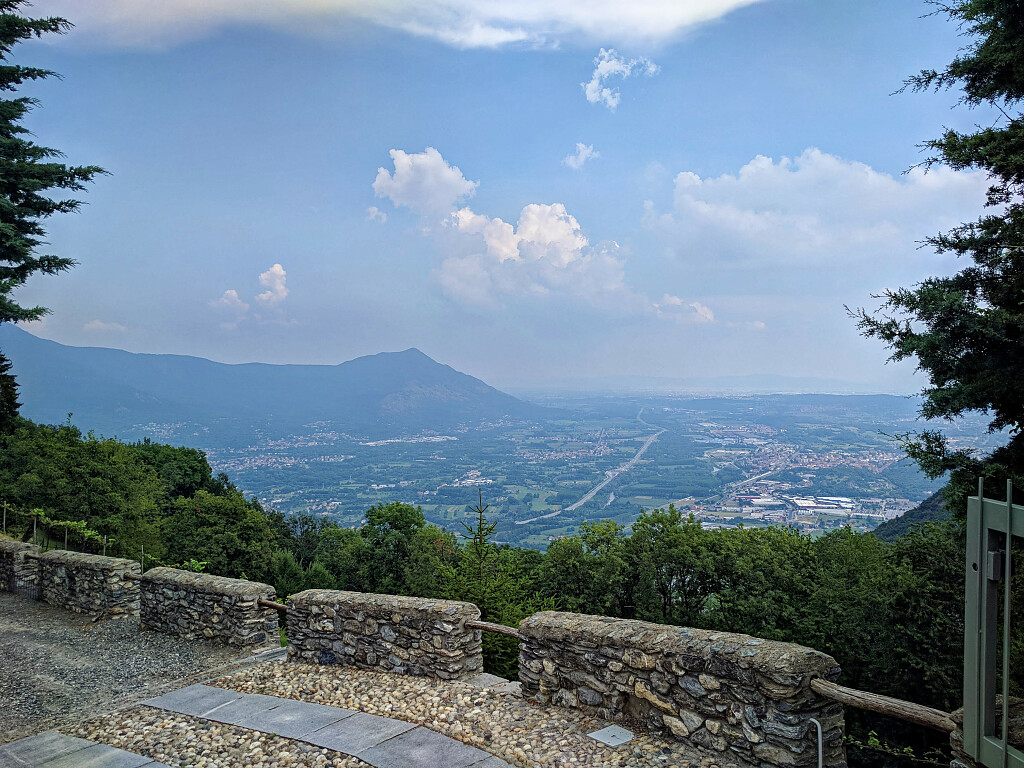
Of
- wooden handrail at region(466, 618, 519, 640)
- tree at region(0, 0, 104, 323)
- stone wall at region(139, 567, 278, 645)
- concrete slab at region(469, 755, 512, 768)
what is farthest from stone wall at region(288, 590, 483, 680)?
tree at region(0, 0, 104, 323)

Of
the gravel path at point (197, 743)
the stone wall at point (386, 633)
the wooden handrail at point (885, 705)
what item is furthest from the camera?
the stone wall at point (386, 633)

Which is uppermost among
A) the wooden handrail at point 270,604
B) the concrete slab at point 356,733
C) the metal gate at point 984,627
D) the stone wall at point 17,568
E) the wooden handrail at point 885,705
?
the metal gate at point 984,627

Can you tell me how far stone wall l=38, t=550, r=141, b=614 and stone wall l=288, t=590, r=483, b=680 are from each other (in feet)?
15.6

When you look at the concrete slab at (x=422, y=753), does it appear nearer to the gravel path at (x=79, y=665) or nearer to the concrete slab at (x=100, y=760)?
the concrete slab at (x=100, y=760)

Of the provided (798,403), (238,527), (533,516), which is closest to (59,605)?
(238,527)

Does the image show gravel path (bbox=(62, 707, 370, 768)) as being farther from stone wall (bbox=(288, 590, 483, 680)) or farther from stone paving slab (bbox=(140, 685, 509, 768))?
stone wall (bbox=(288, 590, 483, 680))

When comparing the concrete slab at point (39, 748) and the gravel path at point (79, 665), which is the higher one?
the concrete slab at point (39, 748)

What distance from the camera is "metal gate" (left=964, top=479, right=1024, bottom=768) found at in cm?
231

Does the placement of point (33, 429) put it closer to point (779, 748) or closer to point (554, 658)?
point (554, 658)

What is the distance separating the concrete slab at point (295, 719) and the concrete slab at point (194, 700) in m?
0.74

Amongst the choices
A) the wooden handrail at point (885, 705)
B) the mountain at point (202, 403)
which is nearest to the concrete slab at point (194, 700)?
the wooden handrail at point (885, 705)

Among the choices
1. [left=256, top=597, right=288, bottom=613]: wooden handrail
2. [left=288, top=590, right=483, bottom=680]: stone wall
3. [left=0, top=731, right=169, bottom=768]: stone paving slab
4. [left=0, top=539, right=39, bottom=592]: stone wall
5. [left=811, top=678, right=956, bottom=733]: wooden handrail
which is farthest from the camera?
[left=0, top=539, right=39, bottom=592]: stone wall

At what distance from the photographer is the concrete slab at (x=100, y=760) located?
205 inches

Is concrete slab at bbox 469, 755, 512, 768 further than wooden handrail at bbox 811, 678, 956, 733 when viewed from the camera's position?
Yes
